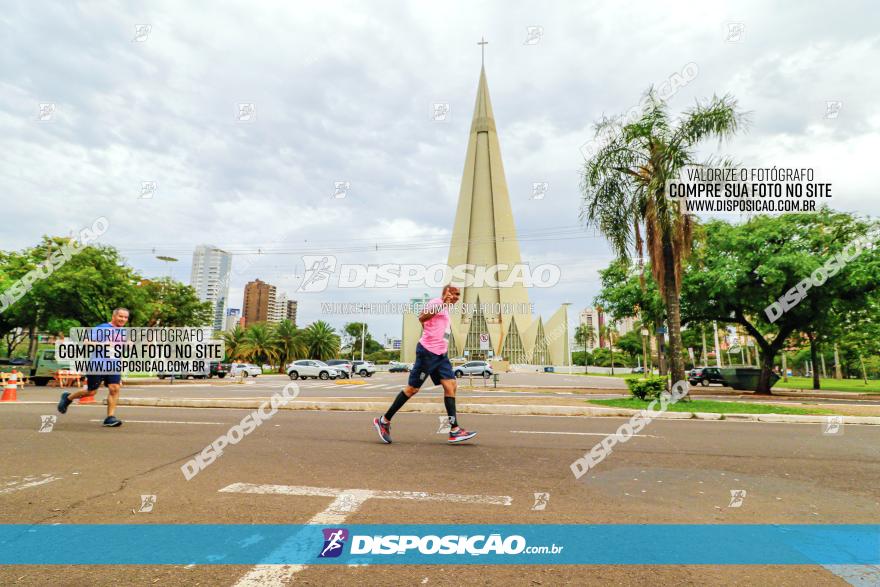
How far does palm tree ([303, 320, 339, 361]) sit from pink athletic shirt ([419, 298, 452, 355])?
56139 mm

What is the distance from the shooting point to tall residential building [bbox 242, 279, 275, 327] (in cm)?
9725

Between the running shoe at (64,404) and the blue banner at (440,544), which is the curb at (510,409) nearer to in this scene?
the running shoe at (64,404)

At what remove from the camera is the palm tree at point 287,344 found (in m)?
55.8

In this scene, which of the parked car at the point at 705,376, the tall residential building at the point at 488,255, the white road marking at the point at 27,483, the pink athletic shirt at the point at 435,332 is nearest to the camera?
the white road marking at the point at 27,483

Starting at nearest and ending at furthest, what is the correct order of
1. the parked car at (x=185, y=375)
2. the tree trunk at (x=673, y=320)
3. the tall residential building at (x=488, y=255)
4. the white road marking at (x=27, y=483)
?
the white road marking at (x=27, y=483)
the tree trunk at (x=673, y=320)
the parked car at (x=185, y=375)
the tall residential building at (x=488, y=255)

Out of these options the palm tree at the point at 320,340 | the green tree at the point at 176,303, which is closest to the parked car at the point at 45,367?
the green tree at the point at 176,303

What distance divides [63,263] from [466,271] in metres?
75.2

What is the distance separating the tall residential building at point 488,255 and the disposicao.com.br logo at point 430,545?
3550 inches

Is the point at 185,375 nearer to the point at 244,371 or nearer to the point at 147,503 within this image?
the point at 244,371

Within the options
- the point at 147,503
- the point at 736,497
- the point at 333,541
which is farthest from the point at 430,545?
the point at 736,497

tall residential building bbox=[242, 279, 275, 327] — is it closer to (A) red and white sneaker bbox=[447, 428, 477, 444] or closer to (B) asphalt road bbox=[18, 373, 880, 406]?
(B) asphalt road bbox=[18, 373, 880, 406]

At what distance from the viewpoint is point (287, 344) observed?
56.3m

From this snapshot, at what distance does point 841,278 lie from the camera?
17.9m

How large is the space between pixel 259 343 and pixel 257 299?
4697 cm
